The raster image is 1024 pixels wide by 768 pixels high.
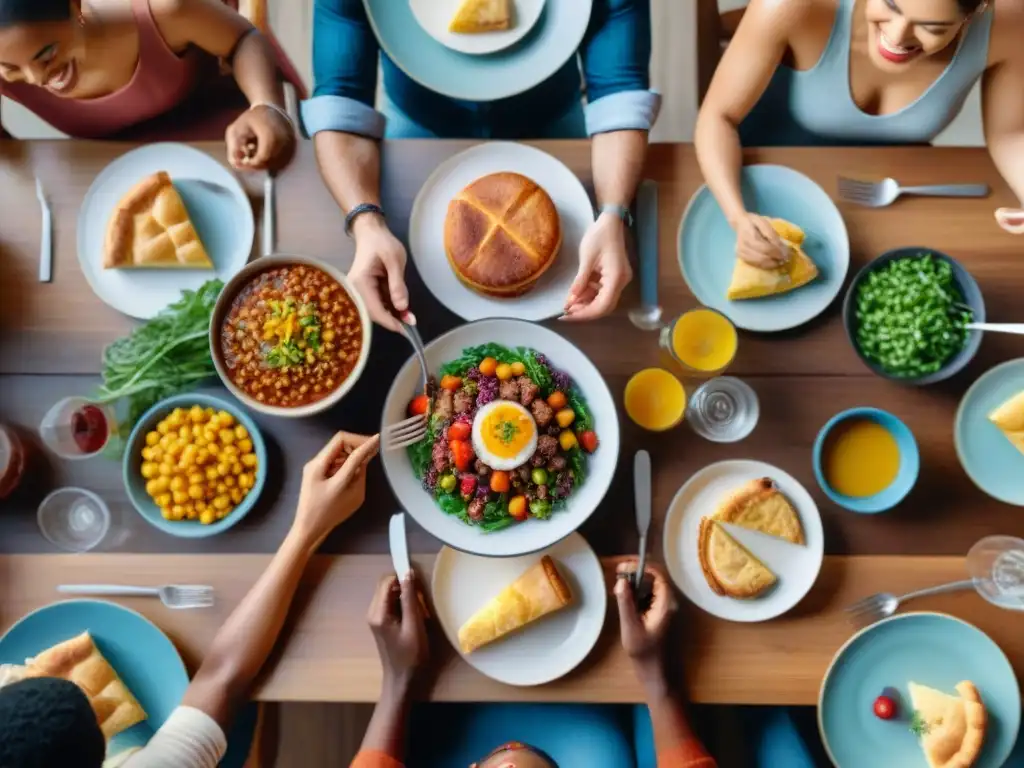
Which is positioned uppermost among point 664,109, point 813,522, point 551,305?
point 664,109

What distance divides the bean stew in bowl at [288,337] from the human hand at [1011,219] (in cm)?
154

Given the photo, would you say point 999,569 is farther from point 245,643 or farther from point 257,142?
point 257,142

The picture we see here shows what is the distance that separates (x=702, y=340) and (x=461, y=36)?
93 cm

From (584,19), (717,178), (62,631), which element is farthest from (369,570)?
(584,19)

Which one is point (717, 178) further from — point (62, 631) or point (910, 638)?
point (62, 631)

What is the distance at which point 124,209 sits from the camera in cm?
166

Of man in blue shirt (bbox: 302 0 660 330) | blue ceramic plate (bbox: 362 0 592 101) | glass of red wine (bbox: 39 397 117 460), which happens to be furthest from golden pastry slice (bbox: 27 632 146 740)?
blue ceramic plate (bbox: 362 0 592 101)

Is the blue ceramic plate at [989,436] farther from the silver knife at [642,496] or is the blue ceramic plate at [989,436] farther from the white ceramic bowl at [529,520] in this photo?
the white ceramic bowl at [529,520]

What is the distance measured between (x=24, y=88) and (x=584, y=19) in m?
1.41

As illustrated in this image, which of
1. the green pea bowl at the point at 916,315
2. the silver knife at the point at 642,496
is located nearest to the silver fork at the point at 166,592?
the silver knife at the point at 642,496

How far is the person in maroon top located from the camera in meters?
1.67

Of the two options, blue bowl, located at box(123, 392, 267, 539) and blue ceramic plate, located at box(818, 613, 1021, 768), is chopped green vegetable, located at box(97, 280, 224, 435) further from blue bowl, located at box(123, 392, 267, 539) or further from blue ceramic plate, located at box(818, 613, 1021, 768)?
blue ceramic plate, located at box(818, 613, 1021, 768)

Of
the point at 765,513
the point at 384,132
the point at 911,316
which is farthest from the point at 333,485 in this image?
the point at 911,316

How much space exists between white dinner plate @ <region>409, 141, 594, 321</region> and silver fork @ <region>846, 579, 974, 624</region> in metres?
0.99
